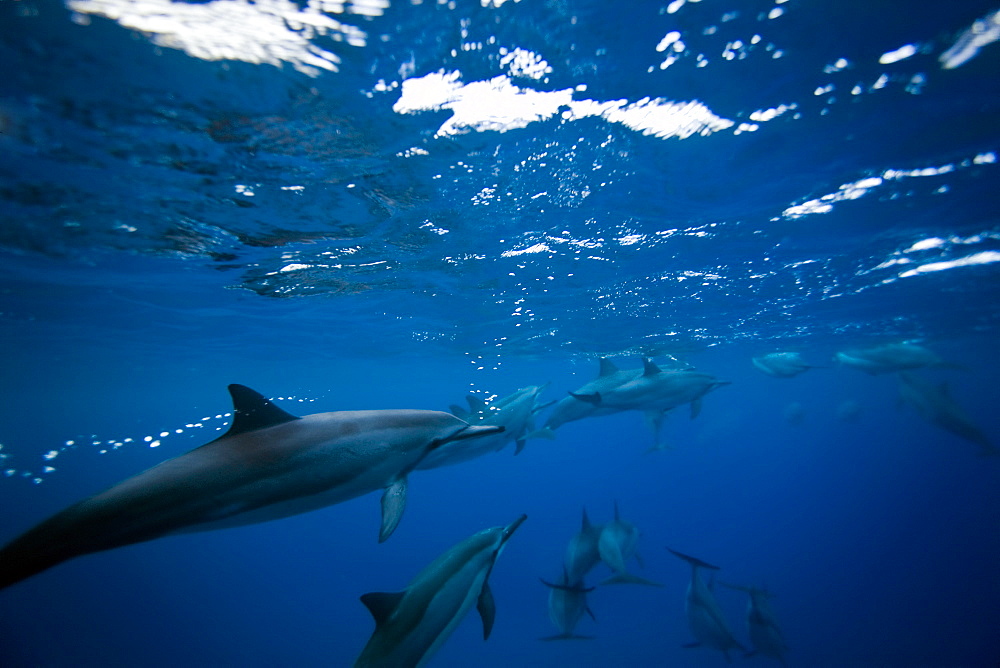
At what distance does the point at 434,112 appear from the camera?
238 inches

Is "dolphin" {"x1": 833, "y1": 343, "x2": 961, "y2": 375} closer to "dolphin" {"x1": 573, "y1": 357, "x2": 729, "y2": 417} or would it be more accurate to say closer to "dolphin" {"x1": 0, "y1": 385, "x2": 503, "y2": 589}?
"dolphin" {"x1": 573, "y1": 357, "x2": 729, "y2": 417}

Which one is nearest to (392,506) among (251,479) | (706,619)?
(251,479)

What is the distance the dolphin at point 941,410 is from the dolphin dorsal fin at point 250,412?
18455mm

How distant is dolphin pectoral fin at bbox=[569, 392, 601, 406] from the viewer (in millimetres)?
8449

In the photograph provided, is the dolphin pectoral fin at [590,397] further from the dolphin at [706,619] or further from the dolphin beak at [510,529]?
the dolphin beak at [510,529]

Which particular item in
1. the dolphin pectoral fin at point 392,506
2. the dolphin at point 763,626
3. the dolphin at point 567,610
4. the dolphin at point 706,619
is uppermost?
the dolphin pectoral fin at point 392,506

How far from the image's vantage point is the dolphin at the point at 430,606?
3.58m

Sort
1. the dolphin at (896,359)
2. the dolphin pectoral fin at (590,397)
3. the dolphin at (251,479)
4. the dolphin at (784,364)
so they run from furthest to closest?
the dolphin at (784,364)
the dolphin at (896,359)
the dolphin pectoral fin at (590,397)
the dolphin at (251,479)

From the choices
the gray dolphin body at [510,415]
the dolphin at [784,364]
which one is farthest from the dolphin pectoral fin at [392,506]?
the dolphin at [784,364]

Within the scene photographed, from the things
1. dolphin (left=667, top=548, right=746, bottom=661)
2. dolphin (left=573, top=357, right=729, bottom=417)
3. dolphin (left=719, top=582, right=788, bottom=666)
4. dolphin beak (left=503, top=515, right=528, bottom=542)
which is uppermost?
dolphin (left=573, top=357, right=729, bottom=417)

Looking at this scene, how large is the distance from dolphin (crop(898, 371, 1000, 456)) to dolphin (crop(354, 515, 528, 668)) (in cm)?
1626

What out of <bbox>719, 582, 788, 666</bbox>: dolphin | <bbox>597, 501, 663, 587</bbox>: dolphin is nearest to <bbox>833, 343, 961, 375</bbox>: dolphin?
<bbox>719, 582, 788, 666</bbox>: dolphin

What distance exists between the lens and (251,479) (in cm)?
279

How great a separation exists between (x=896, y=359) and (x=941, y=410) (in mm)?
2054
